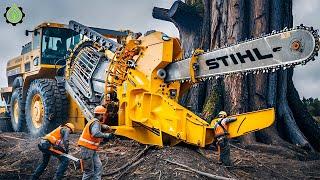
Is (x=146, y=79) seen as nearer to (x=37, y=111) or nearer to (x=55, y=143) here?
(x=55, y=143)

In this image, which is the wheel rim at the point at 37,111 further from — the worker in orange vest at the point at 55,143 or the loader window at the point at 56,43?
the worker in orange vest at the point at 55,143

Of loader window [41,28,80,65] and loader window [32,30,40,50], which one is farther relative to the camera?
loader window [32,30,40,50]

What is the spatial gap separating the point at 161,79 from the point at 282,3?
495 cm

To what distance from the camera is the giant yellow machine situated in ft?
19.3

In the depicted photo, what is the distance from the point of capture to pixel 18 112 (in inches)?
487

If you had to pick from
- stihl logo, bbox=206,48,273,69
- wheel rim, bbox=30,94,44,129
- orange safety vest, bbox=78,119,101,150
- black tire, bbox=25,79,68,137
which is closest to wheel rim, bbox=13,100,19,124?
wheel rim, bbox=30,94,44,129

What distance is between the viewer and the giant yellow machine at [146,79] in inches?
231

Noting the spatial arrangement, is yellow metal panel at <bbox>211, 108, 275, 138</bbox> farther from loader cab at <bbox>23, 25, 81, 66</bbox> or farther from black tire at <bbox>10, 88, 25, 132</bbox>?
black tire at <bbox>10, 88, 25, 132</bbox>

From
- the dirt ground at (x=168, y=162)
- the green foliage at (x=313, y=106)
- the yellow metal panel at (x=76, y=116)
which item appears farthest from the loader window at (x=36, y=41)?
the green foliage at (x=313, y=106)

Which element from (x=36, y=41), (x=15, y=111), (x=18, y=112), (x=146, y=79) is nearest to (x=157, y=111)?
(x=146, y=79)

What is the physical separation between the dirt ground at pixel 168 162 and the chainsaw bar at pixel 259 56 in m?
1.34

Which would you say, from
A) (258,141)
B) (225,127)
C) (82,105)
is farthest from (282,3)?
(82,105)

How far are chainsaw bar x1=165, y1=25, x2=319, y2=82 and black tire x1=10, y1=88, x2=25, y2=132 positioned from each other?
253 inches

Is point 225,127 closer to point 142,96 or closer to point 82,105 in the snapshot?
point 142,96
